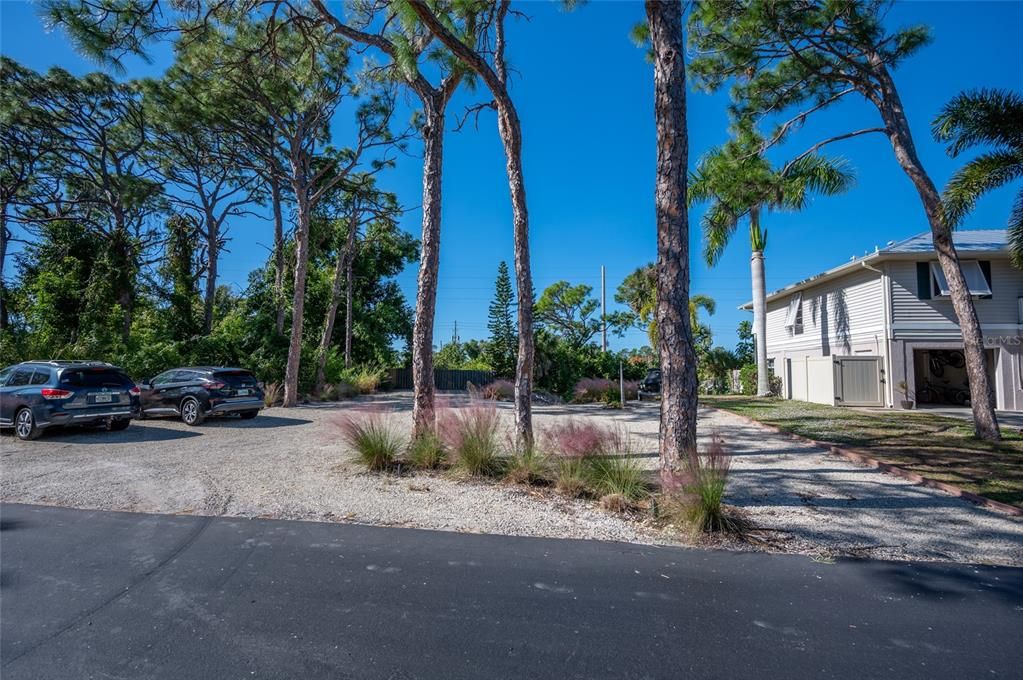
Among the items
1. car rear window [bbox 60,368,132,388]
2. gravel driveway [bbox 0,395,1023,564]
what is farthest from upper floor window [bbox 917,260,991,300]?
car rear window [bbox 60,368,132,388]

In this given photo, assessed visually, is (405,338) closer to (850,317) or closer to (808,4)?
(850,317)

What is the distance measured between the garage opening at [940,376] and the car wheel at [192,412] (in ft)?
77.2

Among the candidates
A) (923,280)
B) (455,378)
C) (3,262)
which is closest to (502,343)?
(455,378)

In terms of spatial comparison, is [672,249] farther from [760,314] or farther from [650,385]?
[650,385]

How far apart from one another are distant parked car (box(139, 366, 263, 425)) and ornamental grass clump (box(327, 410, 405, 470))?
6220 millimetres

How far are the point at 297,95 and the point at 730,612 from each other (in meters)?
21.6

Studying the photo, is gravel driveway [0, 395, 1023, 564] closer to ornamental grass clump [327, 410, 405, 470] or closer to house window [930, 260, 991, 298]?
ornamental grass clump [327, 410, 405, 470]

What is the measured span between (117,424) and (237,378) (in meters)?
2.61

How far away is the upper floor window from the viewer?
16578 millimetres

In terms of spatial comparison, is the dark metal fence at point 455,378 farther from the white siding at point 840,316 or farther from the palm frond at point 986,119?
the palm frond at point 986,119

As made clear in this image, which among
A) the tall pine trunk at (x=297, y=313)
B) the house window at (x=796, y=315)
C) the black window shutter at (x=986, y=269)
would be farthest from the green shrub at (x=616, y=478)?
the house window at (x=796, y=315)

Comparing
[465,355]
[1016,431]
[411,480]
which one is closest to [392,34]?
[411,480]

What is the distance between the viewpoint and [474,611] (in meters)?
3.18

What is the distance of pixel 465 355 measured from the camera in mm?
33719
